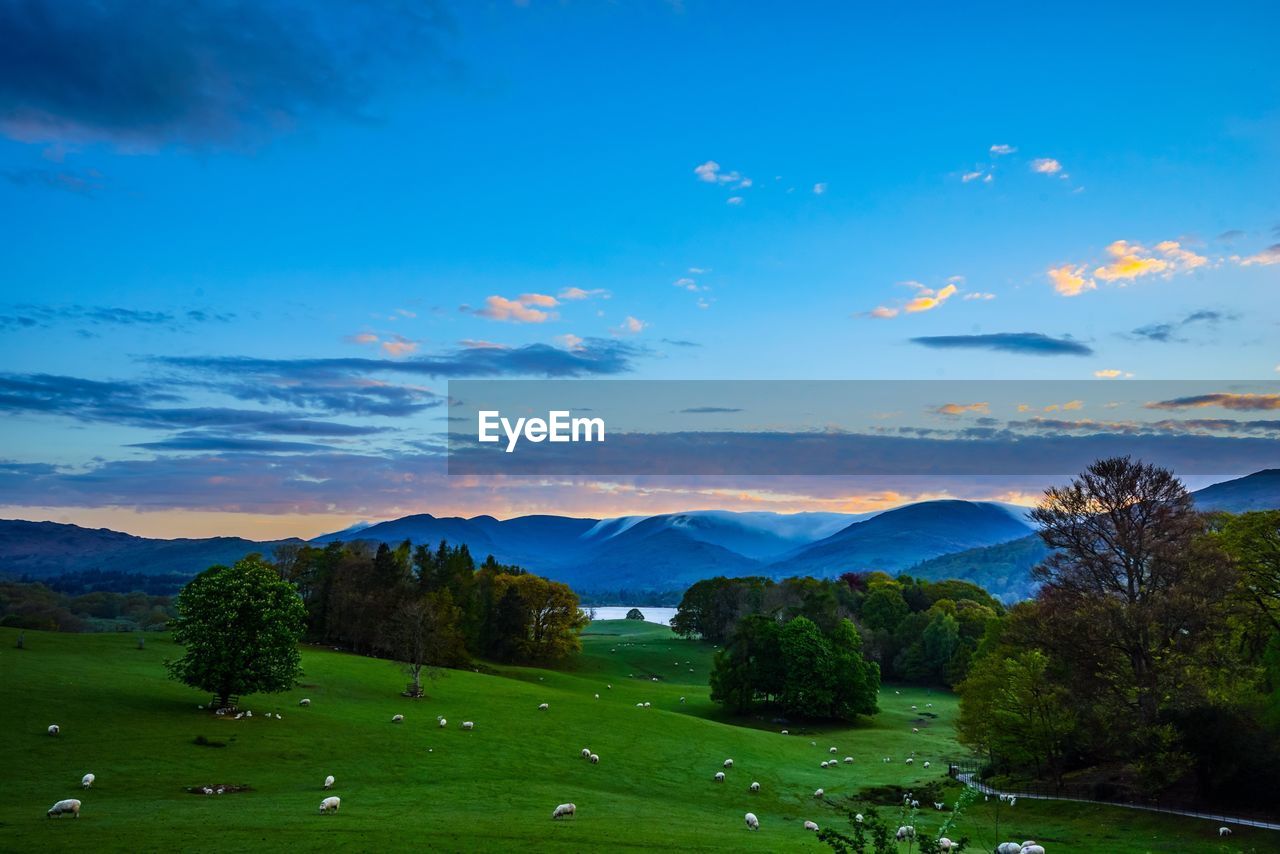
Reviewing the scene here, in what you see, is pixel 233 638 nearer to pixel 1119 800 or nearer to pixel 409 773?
pixel 409 773

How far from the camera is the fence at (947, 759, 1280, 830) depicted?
34281 mm

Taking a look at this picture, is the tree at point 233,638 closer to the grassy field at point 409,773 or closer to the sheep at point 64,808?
the grassy field at point 409,773

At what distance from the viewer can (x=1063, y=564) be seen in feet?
147

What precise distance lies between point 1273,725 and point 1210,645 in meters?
4.43

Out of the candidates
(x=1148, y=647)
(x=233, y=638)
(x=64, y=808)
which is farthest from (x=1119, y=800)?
(x=233, y=638)

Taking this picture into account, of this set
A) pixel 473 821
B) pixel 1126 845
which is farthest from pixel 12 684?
pixel 1126 845

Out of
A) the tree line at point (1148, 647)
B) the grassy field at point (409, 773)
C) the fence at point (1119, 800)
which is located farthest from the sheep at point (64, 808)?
the tree line at point (1148, 647)

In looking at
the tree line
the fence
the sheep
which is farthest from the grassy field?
the tree line

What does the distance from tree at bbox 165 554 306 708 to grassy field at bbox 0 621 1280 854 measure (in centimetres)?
214

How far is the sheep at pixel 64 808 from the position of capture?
24422 mm

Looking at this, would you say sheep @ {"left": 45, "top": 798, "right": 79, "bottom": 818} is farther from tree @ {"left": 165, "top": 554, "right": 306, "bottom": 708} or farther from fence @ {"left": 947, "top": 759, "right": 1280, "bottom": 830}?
fence @ {"left": 947, "top": 759, "right": 1280, "bottom": 830}

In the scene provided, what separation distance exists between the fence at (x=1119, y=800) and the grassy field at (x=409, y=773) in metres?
1.78

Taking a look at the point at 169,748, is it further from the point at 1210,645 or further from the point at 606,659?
the point at 606,659

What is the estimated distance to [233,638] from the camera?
45.5 m
